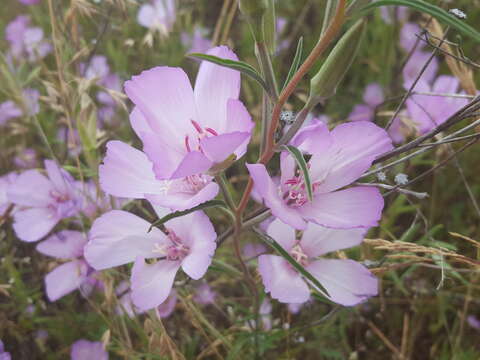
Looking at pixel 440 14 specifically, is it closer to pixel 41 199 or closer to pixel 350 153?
pixel 350 153

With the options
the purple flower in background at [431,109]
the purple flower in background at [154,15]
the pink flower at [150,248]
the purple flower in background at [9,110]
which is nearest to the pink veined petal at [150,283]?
the pink flower at [150,248]

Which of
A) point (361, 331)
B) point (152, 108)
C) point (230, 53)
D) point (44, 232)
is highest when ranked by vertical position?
point (230, 53)

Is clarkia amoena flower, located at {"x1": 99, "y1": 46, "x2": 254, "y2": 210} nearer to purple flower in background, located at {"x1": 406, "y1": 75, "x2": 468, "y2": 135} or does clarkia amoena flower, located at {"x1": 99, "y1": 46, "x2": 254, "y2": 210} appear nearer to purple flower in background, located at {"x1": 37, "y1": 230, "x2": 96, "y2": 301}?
purple flower in background, located at {"x1": 37, "y1": 230, "x2": 96, "y2": 301}

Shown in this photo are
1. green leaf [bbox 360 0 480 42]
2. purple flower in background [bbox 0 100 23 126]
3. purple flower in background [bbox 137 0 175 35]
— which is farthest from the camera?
purple flower in background [bbox 137 0 175 35]

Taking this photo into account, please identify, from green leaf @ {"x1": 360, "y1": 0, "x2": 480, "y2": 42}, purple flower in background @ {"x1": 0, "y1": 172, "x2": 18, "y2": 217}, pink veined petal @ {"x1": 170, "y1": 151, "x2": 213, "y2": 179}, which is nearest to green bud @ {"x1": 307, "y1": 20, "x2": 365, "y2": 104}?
green leaf @ {"x1": 360, "y1": 0, "x2": 480, "y2": 42}

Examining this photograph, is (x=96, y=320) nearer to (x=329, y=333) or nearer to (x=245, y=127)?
(x=329, y=333)

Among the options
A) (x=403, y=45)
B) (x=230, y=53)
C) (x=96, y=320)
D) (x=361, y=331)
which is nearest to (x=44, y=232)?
(x=96, y=320)
